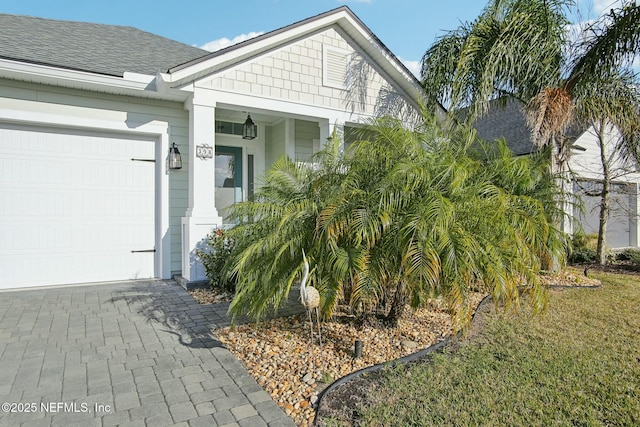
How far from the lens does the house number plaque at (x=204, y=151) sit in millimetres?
5992

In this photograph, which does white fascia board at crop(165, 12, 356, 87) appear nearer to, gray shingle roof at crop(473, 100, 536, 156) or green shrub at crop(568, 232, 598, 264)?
gray shingle roof at crop(473, 100, 536, 156)

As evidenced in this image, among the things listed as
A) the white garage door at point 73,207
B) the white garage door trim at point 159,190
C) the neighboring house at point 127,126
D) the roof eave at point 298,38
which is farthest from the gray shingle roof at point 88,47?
the roof eave at point 298,38

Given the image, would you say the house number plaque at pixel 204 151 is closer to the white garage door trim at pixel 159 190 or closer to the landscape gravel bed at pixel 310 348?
the white garage door trim at pixel 159 190

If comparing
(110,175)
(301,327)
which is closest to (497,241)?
(301,327)

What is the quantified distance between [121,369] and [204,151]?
3708 mm

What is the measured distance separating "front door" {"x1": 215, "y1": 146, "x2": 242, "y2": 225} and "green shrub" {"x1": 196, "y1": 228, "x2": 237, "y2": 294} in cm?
201

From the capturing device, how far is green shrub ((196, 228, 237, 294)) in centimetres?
568

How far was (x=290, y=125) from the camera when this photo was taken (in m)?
7.95

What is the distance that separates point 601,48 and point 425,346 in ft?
21.0

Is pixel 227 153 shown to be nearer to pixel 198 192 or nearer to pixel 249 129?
pixel 249 129

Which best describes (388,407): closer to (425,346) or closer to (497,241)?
(425,346)

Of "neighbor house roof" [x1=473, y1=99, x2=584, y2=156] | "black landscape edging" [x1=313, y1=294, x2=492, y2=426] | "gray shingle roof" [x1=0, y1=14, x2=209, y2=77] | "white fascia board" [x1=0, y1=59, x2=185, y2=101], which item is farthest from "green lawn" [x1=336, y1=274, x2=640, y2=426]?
"neighbor house roof" [x1=473, y1=99, x2=584, y2=156]

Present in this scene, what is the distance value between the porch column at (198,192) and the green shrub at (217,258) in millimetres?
165

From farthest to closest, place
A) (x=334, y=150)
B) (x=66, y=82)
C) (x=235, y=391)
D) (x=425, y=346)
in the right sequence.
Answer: (x=66, y=82) → (x=334, y=150) → (x=425, y=346) → (x=235, y=391)
